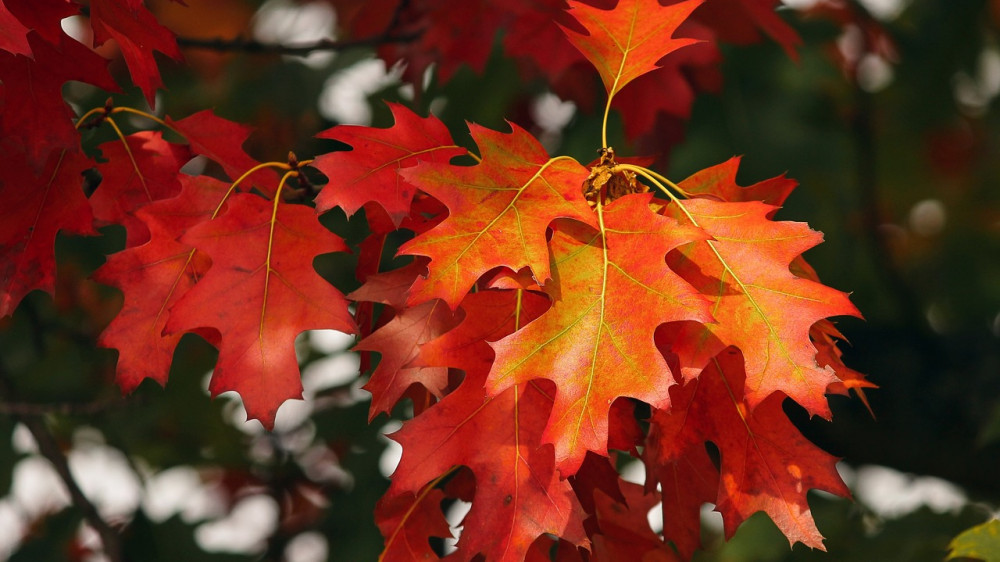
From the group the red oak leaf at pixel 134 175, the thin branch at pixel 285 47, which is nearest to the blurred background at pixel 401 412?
the thin branch at pixel 285 47

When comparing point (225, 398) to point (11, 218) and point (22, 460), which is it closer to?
point (22, 460)

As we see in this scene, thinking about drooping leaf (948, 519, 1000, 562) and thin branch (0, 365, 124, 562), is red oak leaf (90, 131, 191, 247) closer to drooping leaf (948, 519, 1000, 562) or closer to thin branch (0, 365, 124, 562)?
thin branch (0, 365, 124, 562)

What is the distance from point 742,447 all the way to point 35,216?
96cm

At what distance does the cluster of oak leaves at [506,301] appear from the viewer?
101cm

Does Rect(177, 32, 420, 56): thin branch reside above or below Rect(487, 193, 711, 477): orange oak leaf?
below

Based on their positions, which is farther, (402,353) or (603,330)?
(402,353)

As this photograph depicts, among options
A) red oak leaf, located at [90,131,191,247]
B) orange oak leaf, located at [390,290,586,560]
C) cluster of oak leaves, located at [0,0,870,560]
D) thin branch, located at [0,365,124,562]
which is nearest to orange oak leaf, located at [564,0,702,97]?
cluster of oak leaves, located at [0,0,870,560]

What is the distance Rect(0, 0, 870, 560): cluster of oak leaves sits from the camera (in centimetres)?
101

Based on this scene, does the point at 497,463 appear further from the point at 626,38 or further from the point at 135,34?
the point at 135,34

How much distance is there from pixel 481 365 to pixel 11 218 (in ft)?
2.24

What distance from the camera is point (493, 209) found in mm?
1068

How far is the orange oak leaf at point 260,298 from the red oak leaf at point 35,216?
0.88ft

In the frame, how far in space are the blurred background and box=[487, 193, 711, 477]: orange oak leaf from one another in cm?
99

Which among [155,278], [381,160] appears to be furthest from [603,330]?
[155,278]
